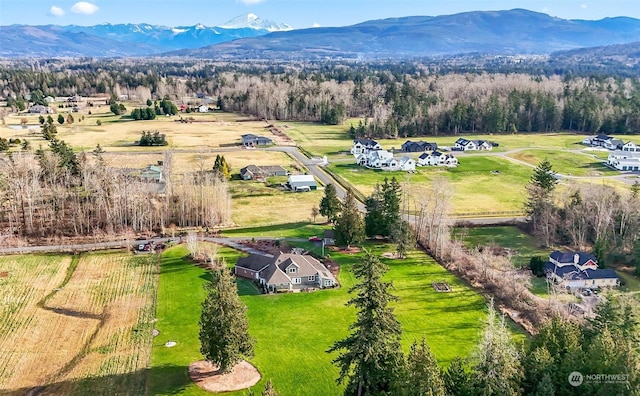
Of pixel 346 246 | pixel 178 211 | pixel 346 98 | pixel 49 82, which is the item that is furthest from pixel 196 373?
pixel 49 82

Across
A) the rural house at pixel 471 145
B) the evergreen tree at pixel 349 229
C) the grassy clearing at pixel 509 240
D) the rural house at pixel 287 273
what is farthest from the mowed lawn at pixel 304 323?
the rural house at pixel 471 145

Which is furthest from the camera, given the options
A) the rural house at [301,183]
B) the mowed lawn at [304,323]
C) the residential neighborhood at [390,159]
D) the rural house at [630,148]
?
the rural house at [630,148]

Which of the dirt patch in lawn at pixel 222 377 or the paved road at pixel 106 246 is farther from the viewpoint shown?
the paved road at pixel 106 246

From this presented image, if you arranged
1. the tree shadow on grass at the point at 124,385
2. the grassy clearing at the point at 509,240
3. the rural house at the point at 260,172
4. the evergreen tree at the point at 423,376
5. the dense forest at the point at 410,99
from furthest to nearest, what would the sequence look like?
the dense forest at the point at 410,99 < the rural house at the point at 260,172 < the grassy clearing at the point at 509,240 < the tree shadow on grass at the point at 124,385 < the evergreen tree at the point at 423,376

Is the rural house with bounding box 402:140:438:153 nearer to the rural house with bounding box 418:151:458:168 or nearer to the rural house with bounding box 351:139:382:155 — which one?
the rural house with bounding box 351:139:382:155

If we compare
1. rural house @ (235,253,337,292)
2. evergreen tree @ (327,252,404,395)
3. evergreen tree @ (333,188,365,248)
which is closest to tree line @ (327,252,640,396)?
evergreen tree @ (327,252,404,395)

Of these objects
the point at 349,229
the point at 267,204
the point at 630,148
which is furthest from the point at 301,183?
the point at 630,148

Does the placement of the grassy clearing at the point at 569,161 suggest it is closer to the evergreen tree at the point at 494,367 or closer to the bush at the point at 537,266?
the bush at the point at 537,266

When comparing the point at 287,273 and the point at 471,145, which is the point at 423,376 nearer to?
the point at 287,273
